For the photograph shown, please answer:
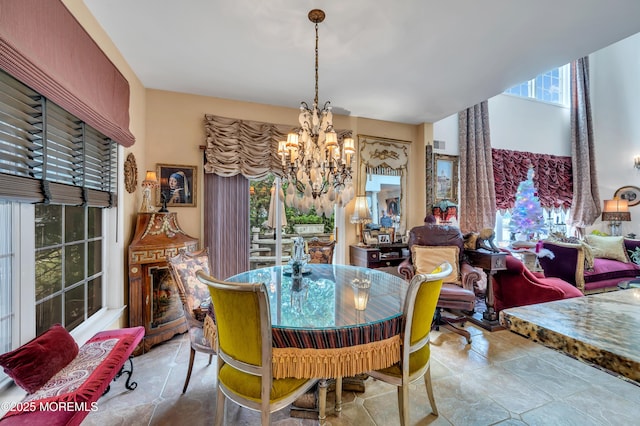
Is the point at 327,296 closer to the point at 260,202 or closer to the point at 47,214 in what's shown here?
the point at 47,214

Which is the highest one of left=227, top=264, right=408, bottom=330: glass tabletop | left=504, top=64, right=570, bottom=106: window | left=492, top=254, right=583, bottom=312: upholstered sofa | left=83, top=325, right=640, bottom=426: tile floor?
left=504, top=64, right=570, bottom=106: window

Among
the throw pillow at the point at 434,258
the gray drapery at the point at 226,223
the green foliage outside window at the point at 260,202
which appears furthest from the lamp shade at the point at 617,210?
the gray drapery at the point at 226,223

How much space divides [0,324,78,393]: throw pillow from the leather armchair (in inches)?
116

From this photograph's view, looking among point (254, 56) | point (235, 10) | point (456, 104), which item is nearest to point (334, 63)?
point (254, 56)

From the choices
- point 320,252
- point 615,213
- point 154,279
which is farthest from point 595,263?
point 154,279

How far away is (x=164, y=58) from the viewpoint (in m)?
2.43

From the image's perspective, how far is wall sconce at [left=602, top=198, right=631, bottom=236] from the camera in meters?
4.89

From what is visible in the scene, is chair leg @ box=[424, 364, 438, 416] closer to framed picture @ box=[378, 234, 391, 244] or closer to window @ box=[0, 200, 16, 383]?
framed picture @ box=[378, 234, 391, 244]

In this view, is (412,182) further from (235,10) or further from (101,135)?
(101,135)

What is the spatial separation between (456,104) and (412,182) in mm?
1300

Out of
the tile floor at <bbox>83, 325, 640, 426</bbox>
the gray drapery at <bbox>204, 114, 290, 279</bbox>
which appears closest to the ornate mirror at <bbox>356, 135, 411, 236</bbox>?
the gray drapery at <bbox>204, 114, 290, 279</bbox>

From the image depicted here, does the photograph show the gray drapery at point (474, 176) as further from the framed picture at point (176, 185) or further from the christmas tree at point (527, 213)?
the framed picture at point (176, 185)

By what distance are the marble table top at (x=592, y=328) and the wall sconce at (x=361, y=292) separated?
872 mm

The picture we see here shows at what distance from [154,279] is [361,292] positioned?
2.07 meters
